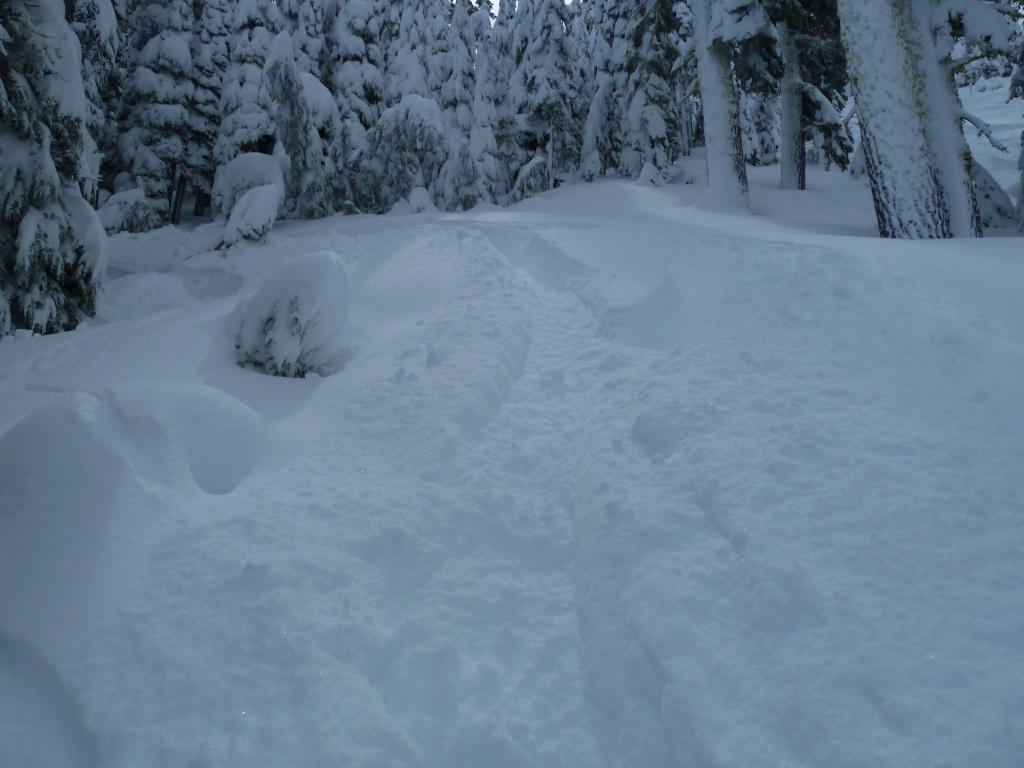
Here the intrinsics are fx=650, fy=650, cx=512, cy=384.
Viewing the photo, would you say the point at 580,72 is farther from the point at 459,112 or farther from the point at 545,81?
the point at 459,112

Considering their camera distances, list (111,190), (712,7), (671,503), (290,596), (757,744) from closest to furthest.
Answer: (757,744), (290,596), (671,503), (712,7), (111,190)

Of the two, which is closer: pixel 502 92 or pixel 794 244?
pixel 794 244

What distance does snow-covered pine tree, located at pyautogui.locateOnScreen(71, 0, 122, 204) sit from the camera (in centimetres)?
1422

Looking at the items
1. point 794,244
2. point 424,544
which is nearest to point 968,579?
point 424,544

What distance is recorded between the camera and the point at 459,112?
21.6m

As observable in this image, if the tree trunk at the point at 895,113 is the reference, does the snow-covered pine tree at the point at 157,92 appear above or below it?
above

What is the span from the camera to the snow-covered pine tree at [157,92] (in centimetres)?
2272

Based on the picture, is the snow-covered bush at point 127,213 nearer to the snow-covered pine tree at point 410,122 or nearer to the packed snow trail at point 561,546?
the snow-covered pine tree at point 410,122

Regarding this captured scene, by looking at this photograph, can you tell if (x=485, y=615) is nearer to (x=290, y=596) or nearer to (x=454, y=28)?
(x=290, y=596)

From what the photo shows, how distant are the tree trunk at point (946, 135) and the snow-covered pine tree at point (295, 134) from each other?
562 inches

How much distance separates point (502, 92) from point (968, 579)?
90.9 ft

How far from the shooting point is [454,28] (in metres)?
21.7

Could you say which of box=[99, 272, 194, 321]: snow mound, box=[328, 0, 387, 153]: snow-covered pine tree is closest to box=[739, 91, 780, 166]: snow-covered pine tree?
box=[328, 0, 387, 153]: snow-covered pine tree

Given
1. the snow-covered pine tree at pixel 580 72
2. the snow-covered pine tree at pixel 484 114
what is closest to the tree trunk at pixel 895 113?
the snow-covered pine tree at pixel 484 114
